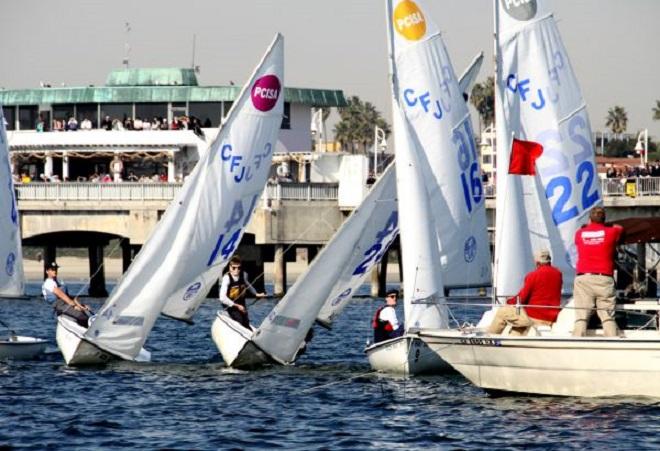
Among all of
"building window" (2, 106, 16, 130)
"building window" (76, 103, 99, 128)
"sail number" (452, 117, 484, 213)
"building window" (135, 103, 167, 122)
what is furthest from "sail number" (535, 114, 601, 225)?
"building window" (2, 106, 16, 130)

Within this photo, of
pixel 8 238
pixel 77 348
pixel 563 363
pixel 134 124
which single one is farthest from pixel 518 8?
pixel 134 124

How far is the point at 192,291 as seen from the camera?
37938 millimetres

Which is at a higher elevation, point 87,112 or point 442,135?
point 87,112

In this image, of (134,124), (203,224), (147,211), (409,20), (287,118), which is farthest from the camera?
(287,118)

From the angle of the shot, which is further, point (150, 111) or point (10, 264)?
point (150, 111)

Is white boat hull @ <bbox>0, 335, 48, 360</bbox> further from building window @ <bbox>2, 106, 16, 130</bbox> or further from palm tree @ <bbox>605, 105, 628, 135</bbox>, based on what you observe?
palm tree @ <bbox>605, 105, 628, 135</bbox>

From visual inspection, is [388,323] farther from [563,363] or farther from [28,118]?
[28,118]

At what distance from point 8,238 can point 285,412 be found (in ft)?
42.7

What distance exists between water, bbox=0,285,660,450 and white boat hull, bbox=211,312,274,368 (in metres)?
0.37

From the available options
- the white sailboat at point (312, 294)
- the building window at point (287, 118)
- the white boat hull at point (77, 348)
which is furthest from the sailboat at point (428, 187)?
the building window at point (287, 118)

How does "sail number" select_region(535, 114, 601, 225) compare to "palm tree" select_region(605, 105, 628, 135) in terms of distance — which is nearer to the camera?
"sail number" select_region(535, 114, 601, 225)

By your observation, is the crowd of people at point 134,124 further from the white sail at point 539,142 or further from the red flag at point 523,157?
the red flag at point 523,157

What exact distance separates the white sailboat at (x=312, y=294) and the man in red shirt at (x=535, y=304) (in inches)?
283

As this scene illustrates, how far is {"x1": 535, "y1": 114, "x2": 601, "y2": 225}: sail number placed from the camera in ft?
111
